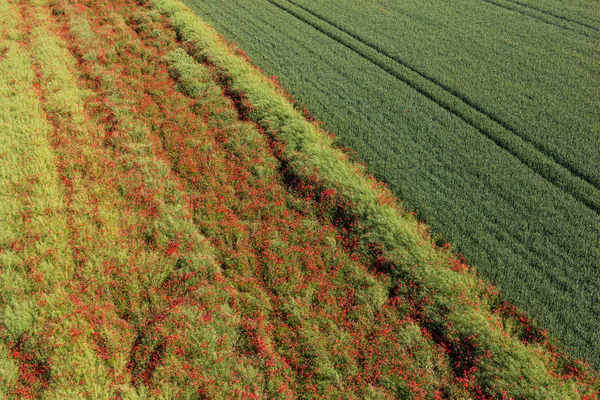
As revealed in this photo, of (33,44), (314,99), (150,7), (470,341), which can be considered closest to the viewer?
(470,341)

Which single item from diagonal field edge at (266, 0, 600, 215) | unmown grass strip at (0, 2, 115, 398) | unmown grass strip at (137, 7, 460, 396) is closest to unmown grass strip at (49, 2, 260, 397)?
unmown grass strip at (137, 7, 460, 396)

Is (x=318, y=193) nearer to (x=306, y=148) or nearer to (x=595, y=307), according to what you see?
(x=306, y=148)

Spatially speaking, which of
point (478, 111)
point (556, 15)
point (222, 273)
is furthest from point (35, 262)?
point (556, 15)

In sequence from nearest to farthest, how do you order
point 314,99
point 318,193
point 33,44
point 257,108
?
point 318,193 < point 257,108 < point 314,99 < point 33,44

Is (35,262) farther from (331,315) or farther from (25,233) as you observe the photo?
(331,315)

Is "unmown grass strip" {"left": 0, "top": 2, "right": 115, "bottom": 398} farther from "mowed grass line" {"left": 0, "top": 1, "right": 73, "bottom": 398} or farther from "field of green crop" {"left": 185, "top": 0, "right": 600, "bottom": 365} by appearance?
"field of green crop" {"left": 185, "top": 0, "right": 600, "bottom": 365}

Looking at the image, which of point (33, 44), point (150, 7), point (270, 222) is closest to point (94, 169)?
point (270, 222)
